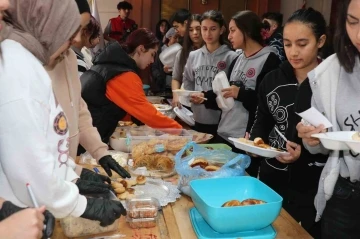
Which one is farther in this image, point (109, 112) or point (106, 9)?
point (106, 9)

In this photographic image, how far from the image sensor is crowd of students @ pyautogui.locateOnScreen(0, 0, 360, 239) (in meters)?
0.94

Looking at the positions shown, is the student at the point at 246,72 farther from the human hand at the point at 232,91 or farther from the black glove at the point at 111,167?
the black glove at the point at 111,167

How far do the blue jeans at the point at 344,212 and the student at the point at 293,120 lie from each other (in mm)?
309

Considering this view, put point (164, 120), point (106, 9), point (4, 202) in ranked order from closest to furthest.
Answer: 1. point (4, 202)
2. point (164, 120)
3. point (106, 9)

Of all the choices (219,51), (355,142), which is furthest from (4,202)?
(219,51)

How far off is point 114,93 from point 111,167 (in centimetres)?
79

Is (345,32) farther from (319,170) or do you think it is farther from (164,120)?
(164,120)

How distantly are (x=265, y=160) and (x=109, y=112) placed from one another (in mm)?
997

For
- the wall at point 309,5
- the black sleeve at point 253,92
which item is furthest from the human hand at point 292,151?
the wall at point 309,5

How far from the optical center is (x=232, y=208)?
122 cm

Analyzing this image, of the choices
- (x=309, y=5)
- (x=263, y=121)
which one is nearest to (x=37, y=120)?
(x=263, y=121)

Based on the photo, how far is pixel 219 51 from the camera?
305 centimetres

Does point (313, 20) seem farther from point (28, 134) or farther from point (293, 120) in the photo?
point (28, 134)

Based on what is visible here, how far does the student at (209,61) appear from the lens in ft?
9.87
